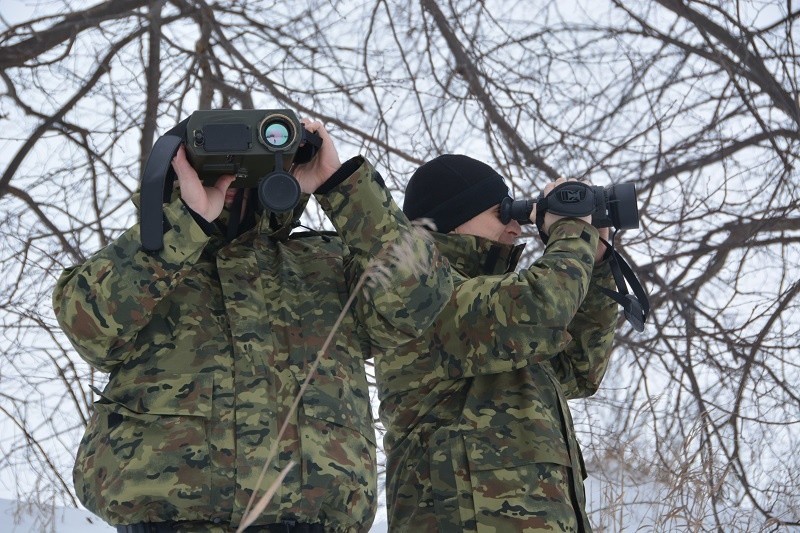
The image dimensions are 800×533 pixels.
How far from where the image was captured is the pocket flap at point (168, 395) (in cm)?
157

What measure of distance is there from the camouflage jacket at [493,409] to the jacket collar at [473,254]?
6.4 inches

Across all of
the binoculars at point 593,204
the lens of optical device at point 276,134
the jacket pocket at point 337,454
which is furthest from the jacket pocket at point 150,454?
the binoculars at point 593,204

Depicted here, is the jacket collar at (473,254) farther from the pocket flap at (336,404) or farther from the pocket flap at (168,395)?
the pocket flap at (168,395)

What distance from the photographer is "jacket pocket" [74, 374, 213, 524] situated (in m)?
1.52

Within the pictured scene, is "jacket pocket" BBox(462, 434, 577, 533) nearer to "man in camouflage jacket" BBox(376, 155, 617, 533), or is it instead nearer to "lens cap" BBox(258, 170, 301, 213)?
"man in camouflage jacket" BBox(376, 155, 617, 533)

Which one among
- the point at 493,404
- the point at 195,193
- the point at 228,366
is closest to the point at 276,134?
the point at 195,193

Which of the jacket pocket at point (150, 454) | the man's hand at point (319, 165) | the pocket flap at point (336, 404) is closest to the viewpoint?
the jacket pocket at point (150, 454)

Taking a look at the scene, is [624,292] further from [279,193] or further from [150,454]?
[150,454]

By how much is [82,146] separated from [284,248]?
2.76 metres

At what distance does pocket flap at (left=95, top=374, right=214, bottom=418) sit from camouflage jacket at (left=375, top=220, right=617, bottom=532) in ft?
2.06

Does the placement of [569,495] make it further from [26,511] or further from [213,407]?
[26,511]

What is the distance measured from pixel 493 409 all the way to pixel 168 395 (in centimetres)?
74

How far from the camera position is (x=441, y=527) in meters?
2.02

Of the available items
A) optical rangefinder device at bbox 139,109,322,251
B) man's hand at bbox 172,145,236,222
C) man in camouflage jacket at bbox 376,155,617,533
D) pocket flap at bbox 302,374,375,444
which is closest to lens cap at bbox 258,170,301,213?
optical rangefinder device at bbox 139,109,322,251
